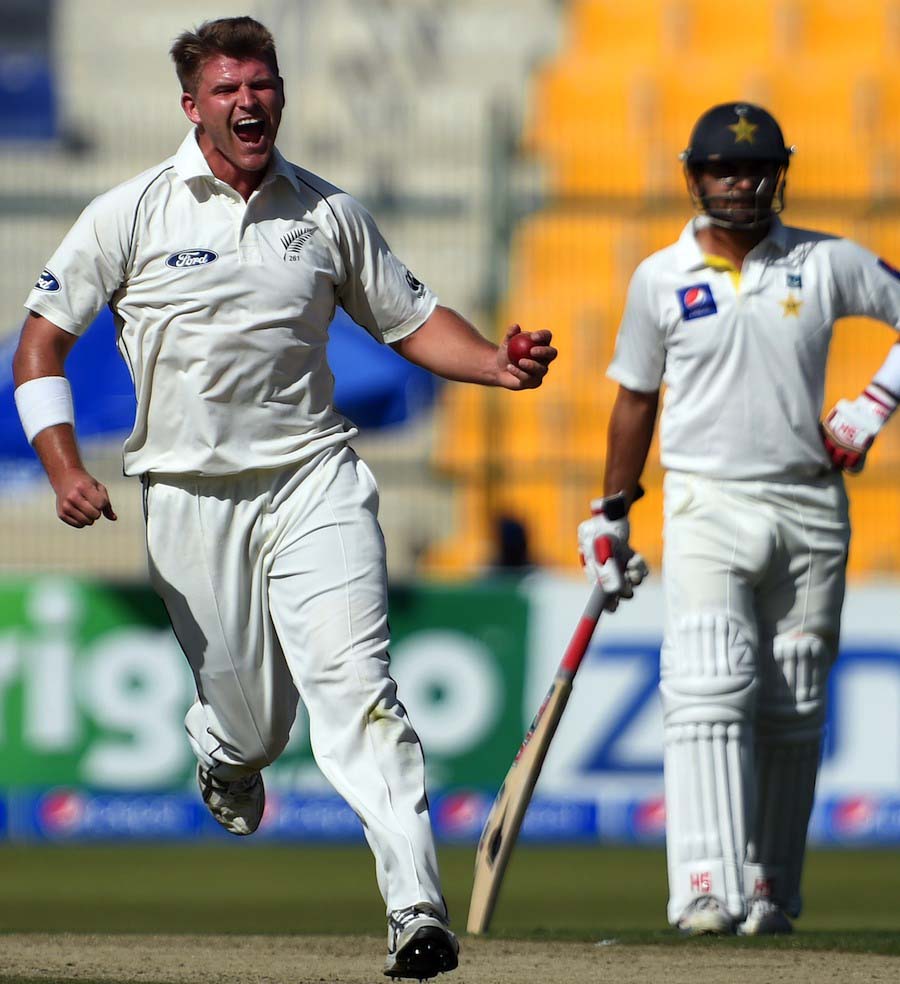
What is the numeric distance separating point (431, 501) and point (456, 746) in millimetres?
3825

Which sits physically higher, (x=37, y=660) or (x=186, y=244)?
(x=186, y=244)

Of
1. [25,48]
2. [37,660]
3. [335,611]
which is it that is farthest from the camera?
[25,48]

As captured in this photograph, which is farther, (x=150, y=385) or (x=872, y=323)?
(x=872, y=323)

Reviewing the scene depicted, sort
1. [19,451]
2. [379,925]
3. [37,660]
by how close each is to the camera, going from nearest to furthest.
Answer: [379,925] < [37,660] < [19,451]

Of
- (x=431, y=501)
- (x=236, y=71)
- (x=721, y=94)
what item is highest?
(x=721, y=94)

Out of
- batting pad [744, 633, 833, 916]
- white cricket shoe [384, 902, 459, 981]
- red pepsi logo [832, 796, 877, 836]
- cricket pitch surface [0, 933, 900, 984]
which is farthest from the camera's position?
red pepsi logo [832, 796, 877, 836]

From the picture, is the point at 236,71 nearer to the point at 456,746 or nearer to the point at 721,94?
the point at 456,746

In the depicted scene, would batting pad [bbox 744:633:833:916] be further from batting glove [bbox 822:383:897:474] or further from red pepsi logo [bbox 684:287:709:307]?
red pepsi logo [bbox 684:287:709:307]

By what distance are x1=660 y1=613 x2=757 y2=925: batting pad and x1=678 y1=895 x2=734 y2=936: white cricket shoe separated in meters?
0.03

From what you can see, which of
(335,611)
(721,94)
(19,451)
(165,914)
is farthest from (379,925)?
(721,94)

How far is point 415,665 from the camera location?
1136 centimetres

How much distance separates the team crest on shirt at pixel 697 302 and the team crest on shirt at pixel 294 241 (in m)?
1.54

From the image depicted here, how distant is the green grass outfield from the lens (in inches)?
310

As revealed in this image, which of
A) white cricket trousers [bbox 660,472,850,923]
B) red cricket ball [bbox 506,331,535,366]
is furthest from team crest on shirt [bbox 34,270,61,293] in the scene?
white cricket trousers [bbox 660,472,850,923]
